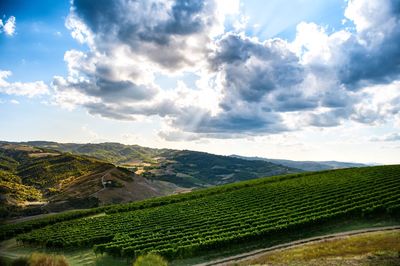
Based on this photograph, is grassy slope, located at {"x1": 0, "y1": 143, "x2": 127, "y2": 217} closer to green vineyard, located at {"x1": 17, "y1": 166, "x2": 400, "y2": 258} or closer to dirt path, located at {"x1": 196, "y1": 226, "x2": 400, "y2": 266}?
green vineyard, located at {"x1": 17, "y1": 166, "x2": 400, "y2": 258}

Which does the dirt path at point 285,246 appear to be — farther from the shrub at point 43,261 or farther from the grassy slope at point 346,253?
the shrub at point 43,261

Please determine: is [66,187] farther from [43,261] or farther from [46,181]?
[43,261]

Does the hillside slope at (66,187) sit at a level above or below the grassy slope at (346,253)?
below

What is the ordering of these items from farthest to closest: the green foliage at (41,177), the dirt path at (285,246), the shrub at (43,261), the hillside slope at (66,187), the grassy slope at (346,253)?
the green foliage at (41,177) < the hillside slope at (66,187) < the dirt path at (285,246) < the shrub at (43,261) < the grassy slope at (346,253)

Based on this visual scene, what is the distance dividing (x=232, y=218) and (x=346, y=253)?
2145 centimetres

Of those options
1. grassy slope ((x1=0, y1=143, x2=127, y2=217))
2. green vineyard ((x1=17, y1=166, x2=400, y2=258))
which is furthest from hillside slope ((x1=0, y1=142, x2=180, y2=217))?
green vineyard ((x1=17, y1=166, x2=400, y2=258))

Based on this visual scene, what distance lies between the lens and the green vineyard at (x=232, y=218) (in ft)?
128

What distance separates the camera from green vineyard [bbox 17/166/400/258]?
1539 inches

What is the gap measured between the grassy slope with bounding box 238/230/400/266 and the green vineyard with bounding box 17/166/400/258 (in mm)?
5934

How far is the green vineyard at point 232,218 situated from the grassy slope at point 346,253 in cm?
593

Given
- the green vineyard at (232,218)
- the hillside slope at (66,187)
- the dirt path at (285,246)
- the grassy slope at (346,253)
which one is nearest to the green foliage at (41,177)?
the hillside slope at (66,187)

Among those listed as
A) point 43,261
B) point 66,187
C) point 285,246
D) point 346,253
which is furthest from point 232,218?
point 66,187

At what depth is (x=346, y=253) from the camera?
94.5ft

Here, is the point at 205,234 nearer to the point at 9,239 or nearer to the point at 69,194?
the point at 9,239
